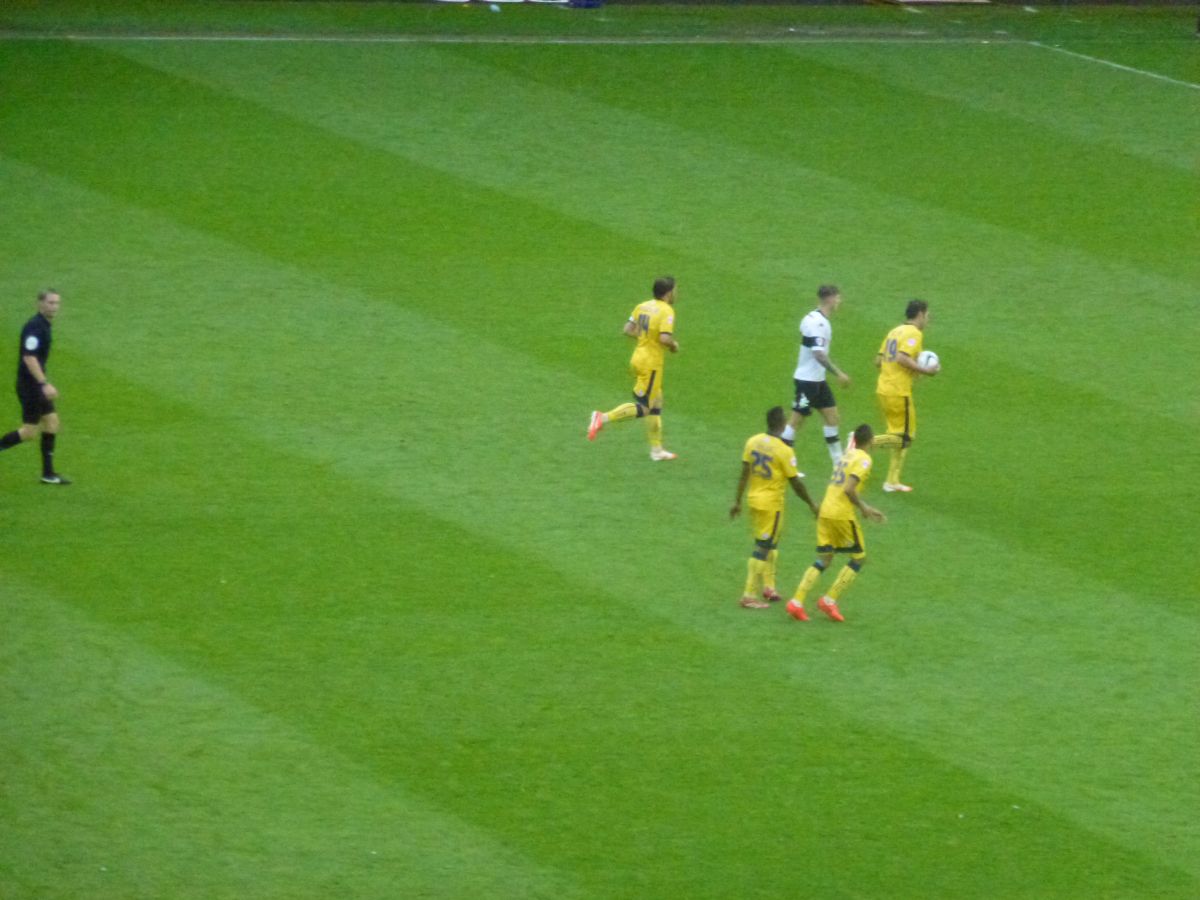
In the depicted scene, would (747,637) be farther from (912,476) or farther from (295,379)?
(295,379)

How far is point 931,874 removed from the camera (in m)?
10.6

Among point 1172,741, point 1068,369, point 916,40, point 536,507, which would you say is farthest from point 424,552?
point 916,40

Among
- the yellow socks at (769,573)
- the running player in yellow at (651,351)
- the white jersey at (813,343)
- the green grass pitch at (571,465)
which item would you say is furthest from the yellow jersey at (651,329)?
the yellow socks at (769,573)

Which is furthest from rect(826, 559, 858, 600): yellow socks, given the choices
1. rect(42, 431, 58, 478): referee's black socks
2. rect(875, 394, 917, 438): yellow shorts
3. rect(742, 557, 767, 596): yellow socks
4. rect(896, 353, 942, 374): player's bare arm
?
rect(42, 431, 58, 478): referee's black socks

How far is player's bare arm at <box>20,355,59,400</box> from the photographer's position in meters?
15.6

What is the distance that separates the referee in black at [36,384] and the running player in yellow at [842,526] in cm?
679

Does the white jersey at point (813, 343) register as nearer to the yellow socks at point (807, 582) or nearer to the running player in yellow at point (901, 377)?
the running player in yellow at point (901, 377)

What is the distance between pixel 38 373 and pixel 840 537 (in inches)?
282

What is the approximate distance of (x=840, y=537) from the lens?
45.1ft

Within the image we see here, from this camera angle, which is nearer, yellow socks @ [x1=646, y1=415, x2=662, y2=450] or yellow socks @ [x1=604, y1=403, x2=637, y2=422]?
yellow socks @ [x1=604, y1=403, x2=637, y2=422]

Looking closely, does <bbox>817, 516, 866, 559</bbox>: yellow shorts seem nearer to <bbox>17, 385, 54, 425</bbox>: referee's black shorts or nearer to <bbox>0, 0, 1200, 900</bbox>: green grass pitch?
<bbox>0, 0, 1200, 900</bbox>: green grass pitch

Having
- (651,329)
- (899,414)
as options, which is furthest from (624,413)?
(899,414)

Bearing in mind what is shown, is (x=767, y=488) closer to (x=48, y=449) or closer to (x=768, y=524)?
(x=768, y=524)

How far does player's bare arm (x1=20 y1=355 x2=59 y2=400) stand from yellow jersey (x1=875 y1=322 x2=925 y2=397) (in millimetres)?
7550
